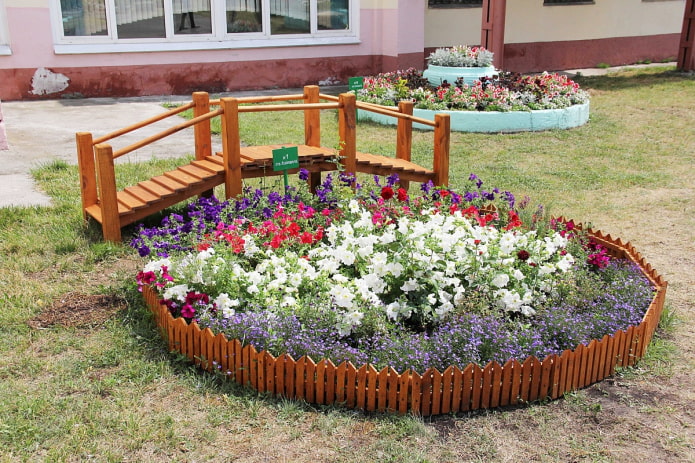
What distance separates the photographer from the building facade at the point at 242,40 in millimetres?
13086

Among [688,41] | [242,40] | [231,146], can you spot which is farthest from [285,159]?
[688,41]

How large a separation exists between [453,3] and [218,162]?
1143 cm

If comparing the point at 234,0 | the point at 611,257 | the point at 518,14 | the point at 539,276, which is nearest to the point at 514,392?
the point at 539,276

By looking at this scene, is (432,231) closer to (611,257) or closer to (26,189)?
(611,257)

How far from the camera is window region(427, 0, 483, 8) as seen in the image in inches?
655

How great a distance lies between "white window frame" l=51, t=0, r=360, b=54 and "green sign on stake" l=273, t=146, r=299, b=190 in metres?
8.28

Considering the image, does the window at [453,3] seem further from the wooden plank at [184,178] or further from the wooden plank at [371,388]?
the wooden plank at [371,388]

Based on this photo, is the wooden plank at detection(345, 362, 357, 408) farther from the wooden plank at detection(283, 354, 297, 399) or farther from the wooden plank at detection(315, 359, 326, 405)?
the wooden plank at detection(283, 354, 297, 399)

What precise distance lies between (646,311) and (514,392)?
4.10 ft

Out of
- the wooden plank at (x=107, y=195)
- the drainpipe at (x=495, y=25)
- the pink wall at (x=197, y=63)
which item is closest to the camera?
the wooden plank at (x=107, y=195)

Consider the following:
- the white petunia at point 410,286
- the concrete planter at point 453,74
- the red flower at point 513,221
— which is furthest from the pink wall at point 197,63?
the white petunia at point 410,286

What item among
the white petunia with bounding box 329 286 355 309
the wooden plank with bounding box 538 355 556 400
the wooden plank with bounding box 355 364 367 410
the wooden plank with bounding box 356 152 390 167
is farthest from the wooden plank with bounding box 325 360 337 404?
the wooden plank with bounding box 356 152 390 167

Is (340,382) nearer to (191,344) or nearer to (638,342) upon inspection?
(191,344)

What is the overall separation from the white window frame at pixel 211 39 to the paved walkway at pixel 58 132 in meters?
0.91
